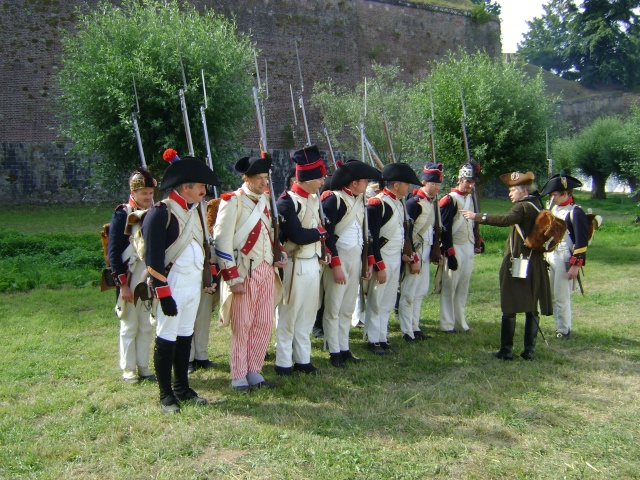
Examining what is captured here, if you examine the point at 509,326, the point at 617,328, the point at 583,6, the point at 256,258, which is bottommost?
the point at 617,328

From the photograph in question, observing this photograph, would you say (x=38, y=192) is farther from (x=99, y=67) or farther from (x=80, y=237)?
(x=99, y=67)

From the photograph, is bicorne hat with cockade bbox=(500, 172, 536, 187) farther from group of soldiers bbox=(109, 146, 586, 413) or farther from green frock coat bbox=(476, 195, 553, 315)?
green frock coat bbox=(476, 195, 553, 315)

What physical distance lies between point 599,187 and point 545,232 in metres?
35.4

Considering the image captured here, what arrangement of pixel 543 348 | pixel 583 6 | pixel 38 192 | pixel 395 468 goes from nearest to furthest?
pixel 395 468, pixel 543 348, pixel 38 192, pixel 583 6

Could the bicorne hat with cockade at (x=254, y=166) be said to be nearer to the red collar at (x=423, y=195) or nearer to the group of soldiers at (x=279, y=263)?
the group of soldiers at (x=279, y=263)

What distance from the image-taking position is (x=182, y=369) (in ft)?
17.8

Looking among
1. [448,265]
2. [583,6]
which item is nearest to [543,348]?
[448,265]

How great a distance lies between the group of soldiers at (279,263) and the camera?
5.33m

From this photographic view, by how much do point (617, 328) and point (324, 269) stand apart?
4160mm

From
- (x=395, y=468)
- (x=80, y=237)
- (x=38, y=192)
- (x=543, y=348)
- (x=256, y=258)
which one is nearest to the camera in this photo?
(x=395, y=468)

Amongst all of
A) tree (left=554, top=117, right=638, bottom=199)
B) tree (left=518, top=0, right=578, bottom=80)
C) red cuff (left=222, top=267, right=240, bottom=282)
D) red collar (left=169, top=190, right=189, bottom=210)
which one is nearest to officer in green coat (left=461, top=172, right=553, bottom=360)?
red cuff (left=222, top=267, right=240, bottom=282)

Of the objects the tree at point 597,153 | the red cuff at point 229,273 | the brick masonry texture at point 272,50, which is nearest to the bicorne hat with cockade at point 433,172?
the red cuff at point 229,273

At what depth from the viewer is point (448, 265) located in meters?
8.23

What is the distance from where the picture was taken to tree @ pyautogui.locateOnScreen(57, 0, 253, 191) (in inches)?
576
